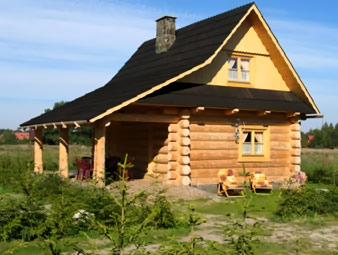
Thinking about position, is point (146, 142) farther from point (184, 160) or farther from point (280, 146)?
point (280, 146)

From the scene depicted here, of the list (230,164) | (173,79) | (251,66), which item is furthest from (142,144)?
(251,66)

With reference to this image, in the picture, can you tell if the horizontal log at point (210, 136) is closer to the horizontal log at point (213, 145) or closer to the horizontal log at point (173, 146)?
the horizontal log at point (213, 145)

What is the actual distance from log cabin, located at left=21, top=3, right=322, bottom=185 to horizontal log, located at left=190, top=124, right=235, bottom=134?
0.03 m

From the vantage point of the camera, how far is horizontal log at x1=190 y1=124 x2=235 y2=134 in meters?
15.5

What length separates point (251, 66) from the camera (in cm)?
1711

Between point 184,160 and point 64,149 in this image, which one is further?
point 64,149

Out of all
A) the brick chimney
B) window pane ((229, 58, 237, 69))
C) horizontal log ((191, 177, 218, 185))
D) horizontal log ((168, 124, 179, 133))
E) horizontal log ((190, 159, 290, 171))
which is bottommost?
horizontal log ((191, 177, 218, 185))

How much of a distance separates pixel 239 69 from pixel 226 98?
164cm

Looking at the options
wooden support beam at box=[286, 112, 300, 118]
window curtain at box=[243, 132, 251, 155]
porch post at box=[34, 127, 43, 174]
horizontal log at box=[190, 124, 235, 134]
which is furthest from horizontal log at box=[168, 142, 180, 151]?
porch post at box=[34, 127, 43, 174]

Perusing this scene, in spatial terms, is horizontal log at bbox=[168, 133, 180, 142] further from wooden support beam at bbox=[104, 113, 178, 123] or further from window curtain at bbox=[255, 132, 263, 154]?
window curtain at bbox=[255, 132, 263, 154]

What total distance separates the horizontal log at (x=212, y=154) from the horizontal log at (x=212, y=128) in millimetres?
722

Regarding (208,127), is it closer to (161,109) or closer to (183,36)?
(161,109)

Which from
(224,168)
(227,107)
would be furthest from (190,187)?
(227,107)

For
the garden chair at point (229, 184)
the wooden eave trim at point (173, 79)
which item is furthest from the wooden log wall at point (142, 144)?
the wooden eave trim at point (173, 79)
